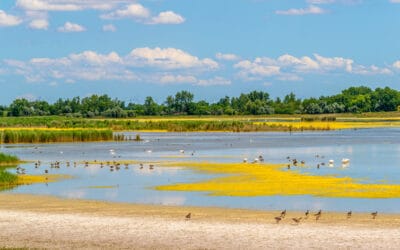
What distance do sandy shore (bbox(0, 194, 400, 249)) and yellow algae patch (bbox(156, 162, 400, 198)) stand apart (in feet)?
18.1

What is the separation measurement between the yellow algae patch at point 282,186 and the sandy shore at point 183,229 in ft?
18.1

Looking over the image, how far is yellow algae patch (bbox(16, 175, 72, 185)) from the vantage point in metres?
34.9

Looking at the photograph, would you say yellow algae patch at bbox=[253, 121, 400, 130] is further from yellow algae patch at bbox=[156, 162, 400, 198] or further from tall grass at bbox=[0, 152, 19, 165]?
yellow algae patch at bbox=[156, 162, 400, 198]

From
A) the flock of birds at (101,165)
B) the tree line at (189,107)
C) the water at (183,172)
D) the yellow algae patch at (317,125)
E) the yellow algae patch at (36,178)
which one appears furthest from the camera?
the tree line at (189,107)

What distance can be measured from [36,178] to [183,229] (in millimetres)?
18123

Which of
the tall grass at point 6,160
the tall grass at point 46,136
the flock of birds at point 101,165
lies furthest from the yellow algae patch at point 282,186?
the tall grass at point 46,136

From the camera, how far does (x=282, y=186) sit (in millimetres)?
31625

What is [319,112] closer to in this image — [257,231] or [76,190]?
[76,190]

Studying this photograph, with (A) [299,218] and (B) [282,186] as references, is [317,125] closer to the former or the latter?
(B) [282,186]

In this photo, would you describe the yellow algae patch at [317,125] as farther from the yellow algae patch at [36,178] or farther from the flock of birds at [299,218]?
the flock of birds at [299,218]

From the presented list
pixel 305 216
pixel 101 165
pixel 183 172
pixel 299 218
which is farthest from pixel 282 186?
pixel 101 165

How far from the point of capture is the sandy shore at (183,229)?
1806 cm

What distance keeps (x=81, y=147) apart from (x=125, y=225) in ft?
148

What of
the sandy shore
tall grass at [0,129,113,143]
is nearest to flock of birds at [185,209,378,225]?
the sandy shore
